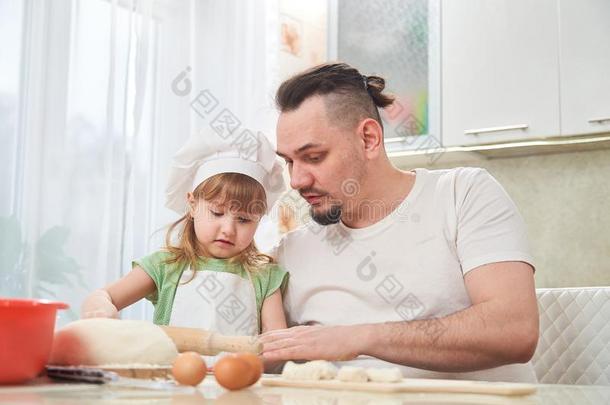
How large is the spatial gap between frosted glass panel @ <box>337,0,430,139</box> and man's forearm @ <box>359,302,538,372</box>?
5.52ft

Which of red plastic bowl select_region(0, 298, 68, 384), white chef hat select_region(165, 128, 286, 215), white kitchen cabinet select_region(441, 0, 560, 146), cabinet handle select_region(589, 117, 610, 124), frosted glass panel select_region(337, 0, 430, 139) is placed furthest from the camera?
frosted glass panel select_region(337, 0, 430, 139)

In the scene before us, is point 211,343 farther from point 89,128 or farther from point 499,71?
point 499,71

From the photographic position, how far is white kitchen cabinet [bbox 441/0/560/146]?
9.57 feet

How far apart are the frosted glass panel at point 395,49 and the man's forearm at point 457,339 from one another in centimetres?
168

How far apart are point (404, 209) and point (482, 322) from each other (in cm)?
39

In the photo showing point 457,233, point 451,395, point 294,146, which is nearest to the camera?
point 451,395

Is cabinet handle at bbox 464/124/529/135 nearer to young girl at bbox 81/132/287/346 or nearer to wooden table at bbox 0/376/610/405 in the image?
young girl at bbox 81/132/287/346

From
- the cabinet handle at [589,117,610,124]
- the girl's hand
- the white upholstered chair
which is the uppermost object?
the cabinet handle at [589,117,610,124]

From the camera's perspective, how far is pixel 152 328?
1.13m

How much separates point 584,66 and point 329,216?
138 cm

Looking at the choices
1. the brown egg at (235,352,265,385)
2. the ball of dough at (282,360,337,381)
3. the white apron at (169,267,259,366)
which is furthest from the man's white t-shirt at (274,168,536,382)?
the brown egg at (235,352,265,385)

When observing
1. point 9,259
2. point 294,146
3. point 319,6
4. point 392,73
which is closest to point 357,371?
point 294,146

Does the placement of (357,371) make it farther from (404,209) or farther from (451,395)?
(404,209)

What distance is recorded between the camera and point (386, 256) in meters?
1.82
